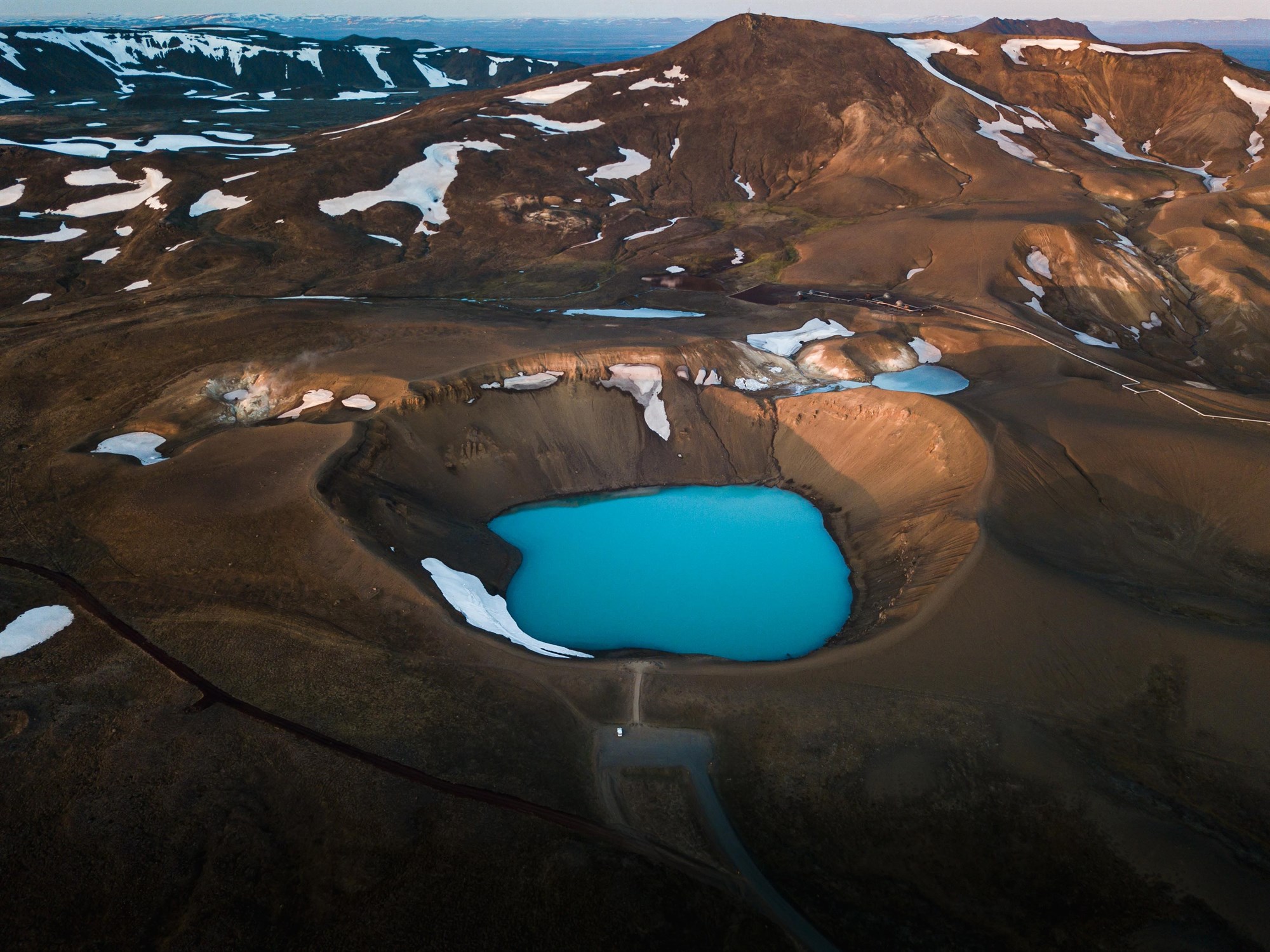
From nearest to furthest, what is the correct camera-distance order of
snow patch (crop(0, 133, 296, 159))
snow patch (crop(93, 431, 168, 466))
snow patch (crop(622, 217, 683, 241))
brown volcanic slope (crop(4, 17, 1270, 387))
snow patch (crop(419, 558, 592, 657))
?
1. snow patch (crop(419, 558, 592, 657))
2. snow patch (crop(93, 431, 168, 466))
3. brown volcanic slope (crop(4, 17, 1270, 387))
4. snow patch (crop(622, 217, 683, 241))
5. snow patch (crop(0, 133, 296, 159))

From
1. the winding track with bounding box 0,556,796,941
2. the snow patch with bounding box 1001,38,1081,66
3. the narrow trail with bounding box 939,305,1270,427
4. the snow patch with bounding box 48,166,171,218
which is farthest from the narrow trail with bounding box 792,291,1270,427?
the snow patch with bounding box 1001,38,1081,66

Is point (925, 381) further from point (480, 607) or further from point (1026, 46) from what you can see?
point (1026, 46)

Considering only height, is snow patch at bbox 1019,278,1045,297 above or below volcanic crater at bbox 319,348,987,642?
above

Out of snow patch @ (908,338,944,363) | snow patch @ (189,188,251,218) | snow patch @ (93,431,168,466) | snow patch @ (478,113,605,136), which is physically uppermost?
snow patch @ (478,113,605,136)

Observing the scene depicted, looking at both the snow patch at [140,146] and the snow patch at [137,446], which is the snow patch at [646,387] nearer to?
the snow patch at [137,446]

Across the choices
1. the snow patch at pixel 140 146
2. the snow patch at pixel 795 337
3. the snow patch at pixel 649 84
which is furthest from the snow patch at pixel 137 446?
the snow patch at pixel 649 84

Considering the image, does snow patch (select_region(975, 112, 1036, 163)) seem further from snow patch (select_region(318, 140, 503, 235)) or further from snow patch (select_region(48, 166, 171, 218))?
snow patch (select_region(48, 166, 171, 218))

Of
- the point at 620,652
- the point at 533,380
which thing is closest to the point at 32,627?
the point at 620,652
